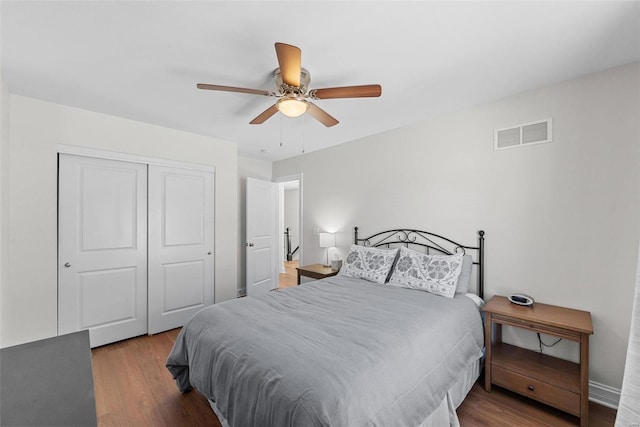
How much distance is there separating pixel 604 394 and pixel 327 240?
299 centimetres

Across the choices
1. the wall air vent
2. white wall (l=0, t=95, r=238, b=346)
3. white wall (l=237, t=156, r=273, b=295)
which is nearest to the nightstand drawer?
the wall air vent

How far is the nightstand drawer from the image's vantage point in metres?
1.85

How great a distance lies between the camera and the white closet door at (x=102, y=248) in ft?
9.09

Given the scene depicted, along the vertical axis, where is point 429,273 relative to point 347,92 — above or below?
below

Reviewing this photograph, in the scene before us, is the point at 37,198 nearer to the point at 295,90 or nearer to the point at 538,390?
the point at 295,90

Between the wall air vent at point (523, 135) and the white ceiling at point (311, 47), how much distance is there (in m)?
0.34

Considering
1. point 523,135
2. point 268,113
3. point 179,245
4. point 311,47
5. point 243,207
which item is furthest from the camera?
point 243,207

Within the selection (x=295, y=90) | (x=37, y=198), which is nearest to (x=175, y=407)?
(x=37, y=198)

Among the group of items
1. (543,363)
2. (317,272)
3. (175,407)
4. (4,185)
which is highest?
(4,185)

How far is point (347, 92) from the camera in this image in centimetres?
191

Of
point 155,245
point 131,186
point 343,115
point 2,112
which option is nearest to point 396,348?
point 343,115

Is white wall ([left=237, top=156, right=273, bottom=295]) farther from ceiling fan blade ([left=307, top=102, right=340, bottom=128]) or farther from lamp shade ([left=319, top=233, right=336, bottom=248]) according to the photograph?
ceiling fan blade ([left=307, top=102, right=340, bottom=128])

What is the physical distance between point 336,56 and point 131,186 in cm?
275

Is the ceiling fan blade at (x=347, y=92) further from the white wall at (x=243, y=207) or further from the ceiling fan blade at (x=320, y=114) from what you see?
the white wall at (x=243, y=207)
